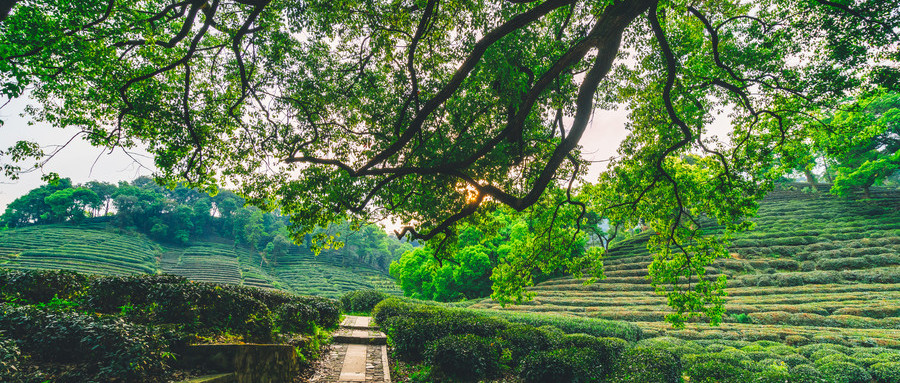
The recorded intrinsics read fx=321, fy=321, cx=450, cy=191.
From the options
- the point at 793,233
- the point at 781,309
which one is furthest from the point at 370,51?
the point at 793,233

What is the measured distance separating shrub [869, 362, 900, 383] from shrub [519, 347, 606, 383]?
6.31 m

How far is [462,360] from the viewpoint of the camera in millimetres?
Result: 6348

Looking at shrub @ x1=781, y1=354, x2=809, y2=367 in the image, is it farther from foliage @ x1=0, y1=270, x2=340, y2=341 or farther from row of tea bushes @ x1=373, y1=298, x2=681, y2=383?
foliage @ x1=0, y1=270, x2=340, y2=341

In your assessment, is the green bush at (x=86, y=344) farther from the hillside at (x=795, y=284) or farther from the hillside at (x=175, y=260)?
the hillside at (x=175, y=260)

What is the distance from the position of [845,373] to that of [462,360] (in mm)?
8570

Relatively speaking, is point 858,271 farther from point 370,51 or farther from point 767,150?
point 370,51

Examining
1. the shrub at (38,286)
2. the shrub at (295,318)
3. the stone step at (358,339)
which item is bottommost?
the stone step at (358,339)

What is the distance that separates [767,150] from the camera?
21.0 ft

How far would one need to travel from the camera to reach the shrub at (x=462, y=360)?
20.9 feet

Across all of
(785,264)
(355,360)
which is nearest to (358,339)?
(355,360)

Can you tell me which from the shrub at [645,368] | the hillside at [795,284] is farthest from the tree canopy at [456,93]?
the hillside at [795,284]

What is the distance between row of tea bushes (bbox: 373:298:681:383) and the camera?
617 cm

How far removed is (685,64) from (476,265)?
25532 mm

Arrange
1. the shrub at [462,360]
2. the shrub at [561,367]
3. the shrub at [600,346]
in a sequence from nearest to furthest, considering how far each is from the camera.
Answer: the shrub at [561,367] → the shrub at [462,360] → the shrub at [600,346]
